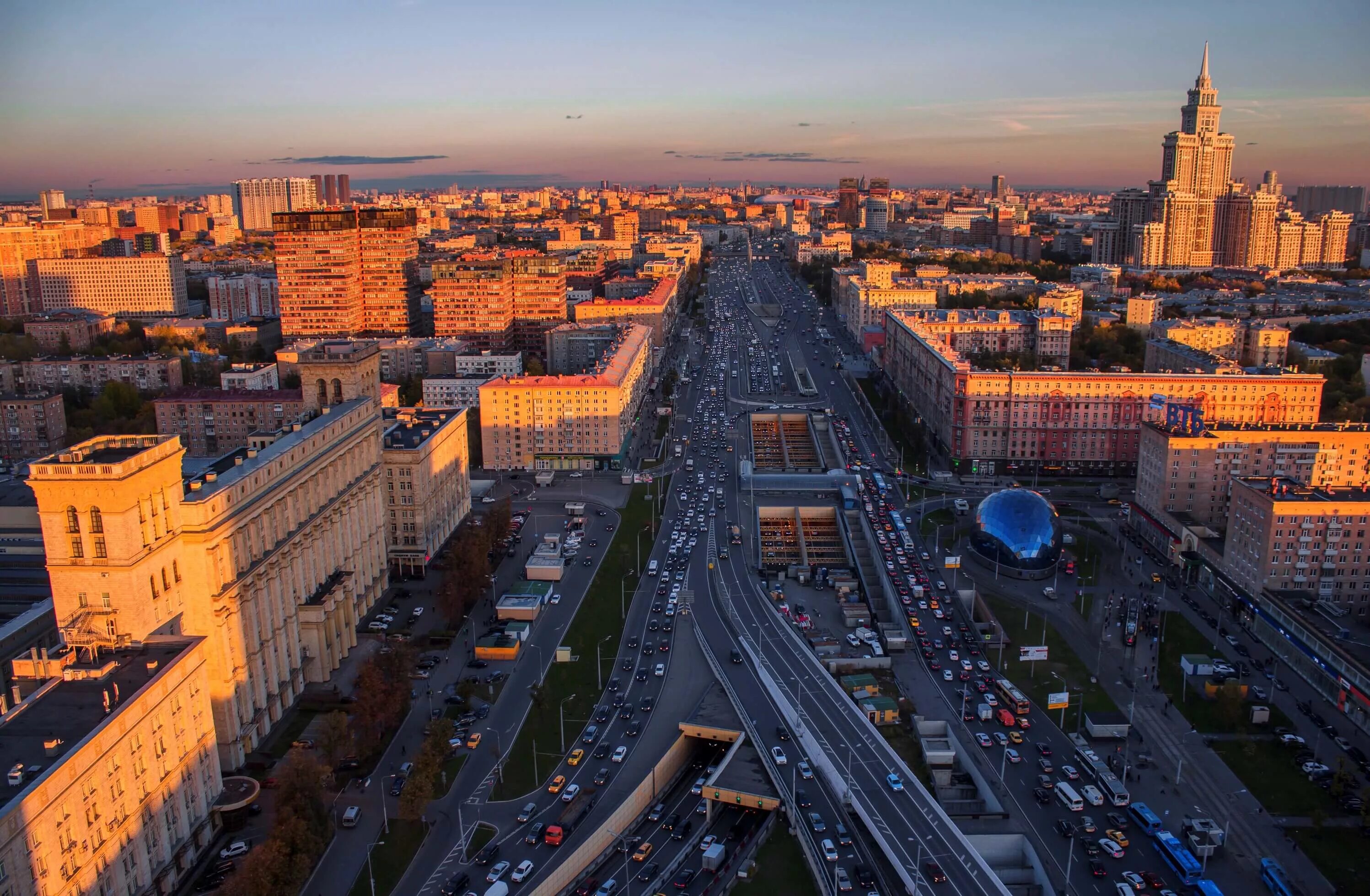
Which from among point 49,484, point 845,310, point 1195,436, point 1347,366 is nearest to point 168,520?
point 49,484

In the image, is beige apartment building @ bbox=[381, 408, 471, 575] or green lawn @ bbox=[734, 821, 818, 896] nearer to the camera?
green lawn @ bbox=[734, 821, 818, 896]

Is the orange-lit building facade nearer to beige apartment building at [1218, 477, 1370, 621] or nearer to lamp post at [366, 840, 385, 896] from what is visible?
beige apartment building at [1218, 477, 1370, 621]

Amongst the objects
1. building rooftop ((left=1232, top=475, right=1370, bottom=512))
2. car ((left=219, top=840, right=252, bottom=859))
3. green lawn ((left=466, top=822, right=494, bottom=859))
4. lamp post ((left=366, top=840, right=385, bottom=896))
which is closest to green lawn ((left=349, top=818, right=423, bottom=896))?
lamp post ((left=366, top=840, right=385, bottom=896))

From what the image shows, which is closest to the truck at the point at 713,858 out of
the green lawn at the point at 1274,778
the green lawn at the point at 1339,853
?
the green lawn at the point at 1339,853

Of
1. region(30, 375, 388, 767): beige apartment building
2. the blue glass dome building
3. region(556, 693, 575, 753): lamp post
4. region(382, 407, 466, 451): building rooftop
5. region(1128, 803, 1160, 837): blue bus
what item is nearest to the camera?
region(30, 375, 388, 767): beige apartment building

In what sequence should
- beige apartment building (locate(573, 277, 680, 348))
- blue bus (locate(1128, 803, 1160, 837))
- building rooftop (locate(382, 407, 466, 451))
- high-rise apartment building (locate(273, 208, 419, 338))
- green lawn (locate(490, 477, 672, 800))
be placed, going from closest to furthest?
blue bus (locate(1128, 803, 1160, 837)) → green lawn (locate(490, 477, 672, 800)) → building rooftop (locate(382, 407, 466, 451)) → high-rise apartment building (locate(273, 208, 419, 338)) → beige apartment building (locate(573, 277, 680, 348))

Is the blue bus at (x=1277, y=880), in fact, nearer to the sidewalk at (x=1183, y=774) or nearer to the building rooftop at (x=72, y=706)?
Answer: the sidewalk at (x=1183, y=774)

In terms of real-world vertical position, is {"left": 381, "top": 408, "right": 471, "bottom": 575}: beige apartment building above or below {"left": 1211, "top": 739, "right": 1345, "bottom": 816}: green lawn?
above
